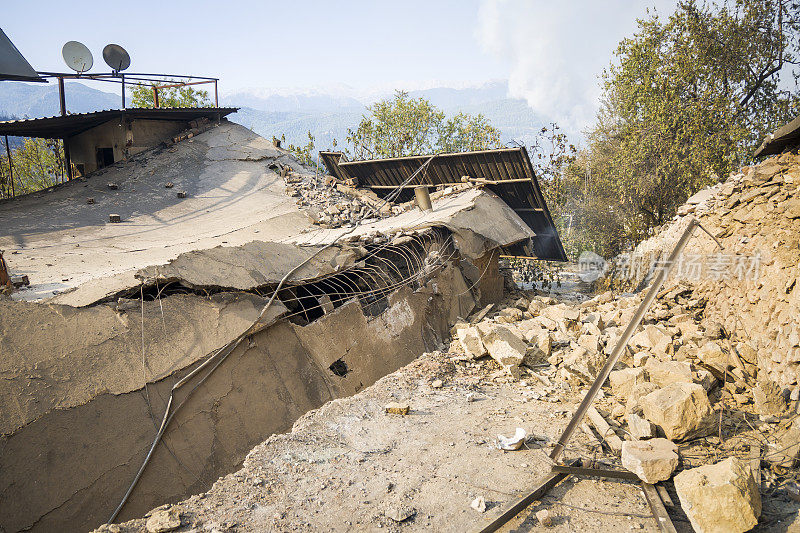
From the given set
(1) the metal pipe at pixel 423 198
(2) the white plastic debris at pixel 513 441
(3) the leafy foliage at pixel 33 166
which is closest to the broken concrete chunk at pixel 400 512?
(2) the white plastic debris at pixel 513 441

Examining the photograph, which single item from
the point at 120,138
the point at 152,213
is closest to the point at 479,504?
the point at 152,213

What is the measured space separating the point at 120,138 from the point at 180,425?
11.6 m

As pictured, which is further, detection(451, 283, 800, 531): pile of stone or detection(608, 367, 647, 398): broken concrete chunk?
detection(608, 367, 647, 398): broken concrete chunk

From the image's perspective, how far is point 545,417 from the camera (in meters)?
5.27

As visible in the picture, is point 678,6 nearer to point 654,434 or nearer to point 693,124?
point 693,124

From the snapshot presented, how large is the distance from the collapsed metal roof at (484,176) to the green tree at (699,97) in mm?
4016

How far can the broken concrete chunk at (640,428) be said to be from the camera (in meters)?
4.57

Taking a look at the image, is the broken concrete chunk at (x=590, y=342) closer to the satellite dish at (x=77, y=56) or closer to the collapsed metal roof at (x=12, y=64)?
the collapsed metal roof at (x=12, y=64)

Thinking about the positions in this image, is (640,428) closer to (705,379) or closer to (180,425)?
(705,379)

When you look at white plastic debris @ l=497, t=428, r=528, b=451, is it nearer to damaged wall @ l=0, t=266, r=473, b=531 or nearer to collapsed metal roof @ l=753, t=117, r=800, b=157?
damaged wall @ l=0, t=266, r=473, b=531

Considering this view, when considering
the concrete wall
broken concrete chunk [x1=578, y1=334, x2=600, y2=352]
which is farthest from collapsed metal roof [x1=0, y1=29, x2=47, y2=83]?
broken concrete chunk [x1=578, y1=334, x2=600, y2=352]

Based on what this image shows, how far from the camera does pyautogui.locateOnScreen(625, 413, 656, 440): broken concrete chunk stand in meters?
4.57

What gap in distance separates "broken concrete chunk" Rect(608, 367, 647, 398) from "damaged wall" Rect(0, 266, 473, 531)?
10.4 ft

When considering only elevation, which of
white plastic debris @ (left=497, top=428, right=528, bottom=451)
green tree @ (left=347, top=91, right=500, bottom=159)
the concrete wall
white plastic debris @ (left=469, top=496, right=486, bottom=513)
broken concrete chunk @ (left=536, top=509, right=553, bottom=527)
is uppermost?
green tree @ (left=347, top=91, right=500, bottom=159)
